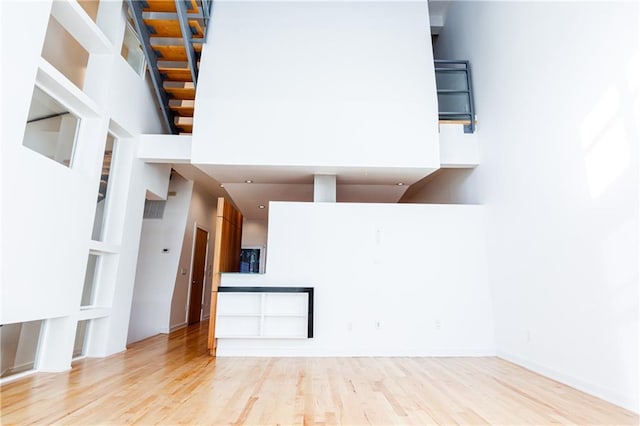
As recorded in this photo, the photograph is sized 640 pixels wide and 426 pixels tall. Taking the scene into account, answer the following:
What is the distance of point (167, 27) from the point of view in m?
4.94

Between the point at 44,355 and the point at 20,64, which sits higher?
the point at 20,64

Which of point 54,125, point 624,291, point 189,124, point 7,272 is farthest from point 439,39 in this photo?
point 7,272

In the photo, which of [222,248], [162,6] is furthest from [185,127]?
[222,248]

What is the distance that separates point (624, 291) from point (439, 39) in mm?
6387

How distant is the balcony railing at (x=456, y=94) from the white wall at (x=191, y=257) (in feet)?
17.2

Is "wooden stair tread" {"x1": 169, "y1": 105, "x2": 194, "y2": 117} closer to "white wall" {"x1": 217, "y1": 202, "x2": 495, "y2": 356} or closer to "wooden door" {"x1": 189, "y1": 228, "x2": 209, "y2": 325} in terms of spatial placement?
"white wall" {"x1": 217, "y1": 202, "x2": 495, "y2": 356}

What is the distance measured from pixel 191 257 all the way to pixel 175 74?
148 inches

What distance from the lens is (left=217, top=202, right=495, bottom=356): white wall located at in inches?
181

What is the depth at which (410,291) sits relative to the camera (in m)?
4.75

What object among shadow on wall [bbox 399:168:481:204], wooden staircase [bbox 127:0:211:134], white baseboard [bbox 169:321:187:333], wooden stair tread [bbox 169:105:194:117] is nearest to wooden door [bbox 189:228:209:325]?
white baseboard [bbox 169:321:187:333]

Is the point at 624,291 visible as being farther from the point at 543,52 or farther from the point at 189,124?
the point at 189,124

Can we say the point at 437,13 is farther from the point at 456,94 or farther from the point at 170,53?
the point at 170,53

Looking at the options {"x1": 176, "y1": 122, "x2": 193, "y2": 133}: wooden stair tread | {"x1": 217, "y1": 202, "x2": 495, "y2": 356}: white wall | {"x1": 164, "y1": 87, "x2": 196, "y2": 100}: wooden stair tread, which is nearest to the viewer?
{"x1": 217, "y1": 202, "x2": 495, "y2": 356}: white wall

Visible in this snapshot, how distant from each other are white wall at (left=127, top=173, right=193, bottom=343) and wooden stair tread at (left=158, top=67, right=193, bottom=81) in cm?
214
